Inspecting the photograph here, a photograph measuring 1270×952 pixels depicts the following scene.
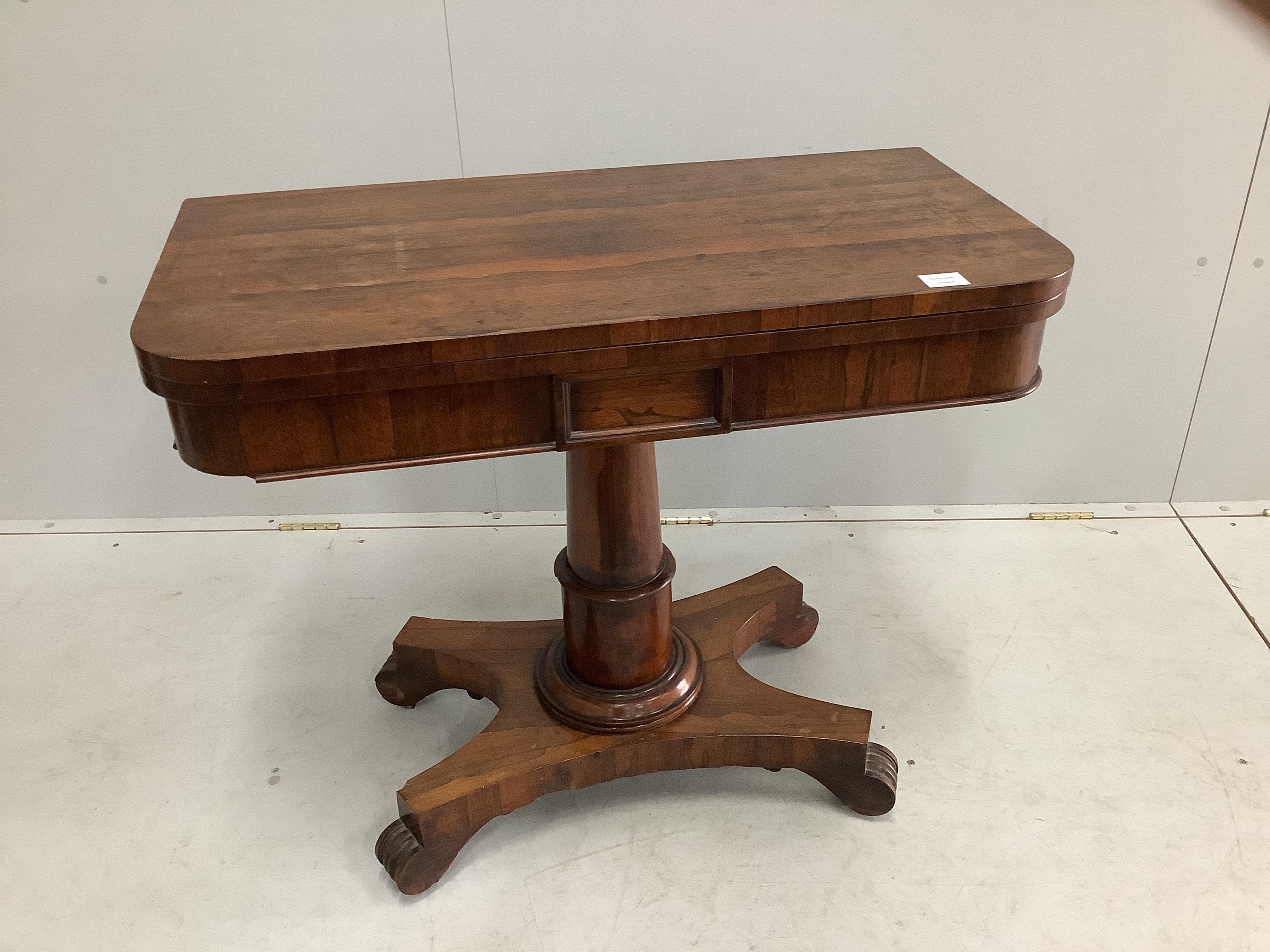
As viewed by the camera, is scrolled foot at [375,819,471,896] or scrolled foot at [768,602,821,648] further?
scrolled foot at [768,602,821,648]

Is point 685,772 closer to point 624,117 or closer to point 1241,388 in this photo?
point 624,117

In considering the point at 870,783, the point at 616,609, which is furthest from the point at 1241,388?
the point at 616,609

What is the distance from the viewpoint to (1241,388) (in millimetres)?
2379

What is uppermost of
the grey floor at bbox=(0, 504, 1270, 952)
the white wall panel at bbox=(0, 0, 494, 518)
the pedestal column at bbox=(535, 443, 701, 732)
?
the white wall panel at bbox=(0, 0, 494, 518)

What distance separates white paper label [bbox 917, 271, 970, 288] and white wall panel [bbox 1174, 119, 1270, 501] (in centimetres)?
128

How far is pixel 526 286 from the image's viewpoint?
127 centimetres

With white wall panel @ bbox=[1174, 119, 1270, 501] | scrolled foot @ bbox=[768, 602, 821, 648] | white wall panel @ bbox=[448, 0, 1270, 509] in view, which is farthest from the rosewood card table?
white wall panel @ bbox=[1174, 119, 1270, 501]

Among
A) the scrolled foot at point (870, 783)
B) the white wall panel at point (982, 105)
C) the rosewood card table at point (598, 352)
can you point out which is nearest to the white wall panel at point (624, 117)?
the white wall panel at point (982, 105)

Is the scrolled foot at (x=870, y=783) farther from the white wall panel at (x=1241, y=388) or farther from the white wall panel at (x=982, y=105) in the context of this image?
the white wall panel at (x=1241, y=388)

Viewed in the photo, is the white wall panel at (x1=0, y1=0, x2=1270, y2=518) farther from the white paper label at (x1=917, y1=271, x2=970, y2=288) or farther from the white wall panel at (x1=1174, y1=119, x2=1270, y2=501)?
the white paper label at (x1=917, y1=271, x2=970, y2=288)

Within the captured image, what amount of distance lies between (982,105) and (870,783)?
4.28ft

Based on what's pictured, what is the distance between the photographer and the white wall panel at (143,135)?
2027mm

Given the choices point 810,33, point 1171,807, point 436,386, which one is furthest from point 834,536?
point 436,386

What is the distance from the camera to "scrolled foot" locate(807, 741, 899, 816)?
1.66 metres
